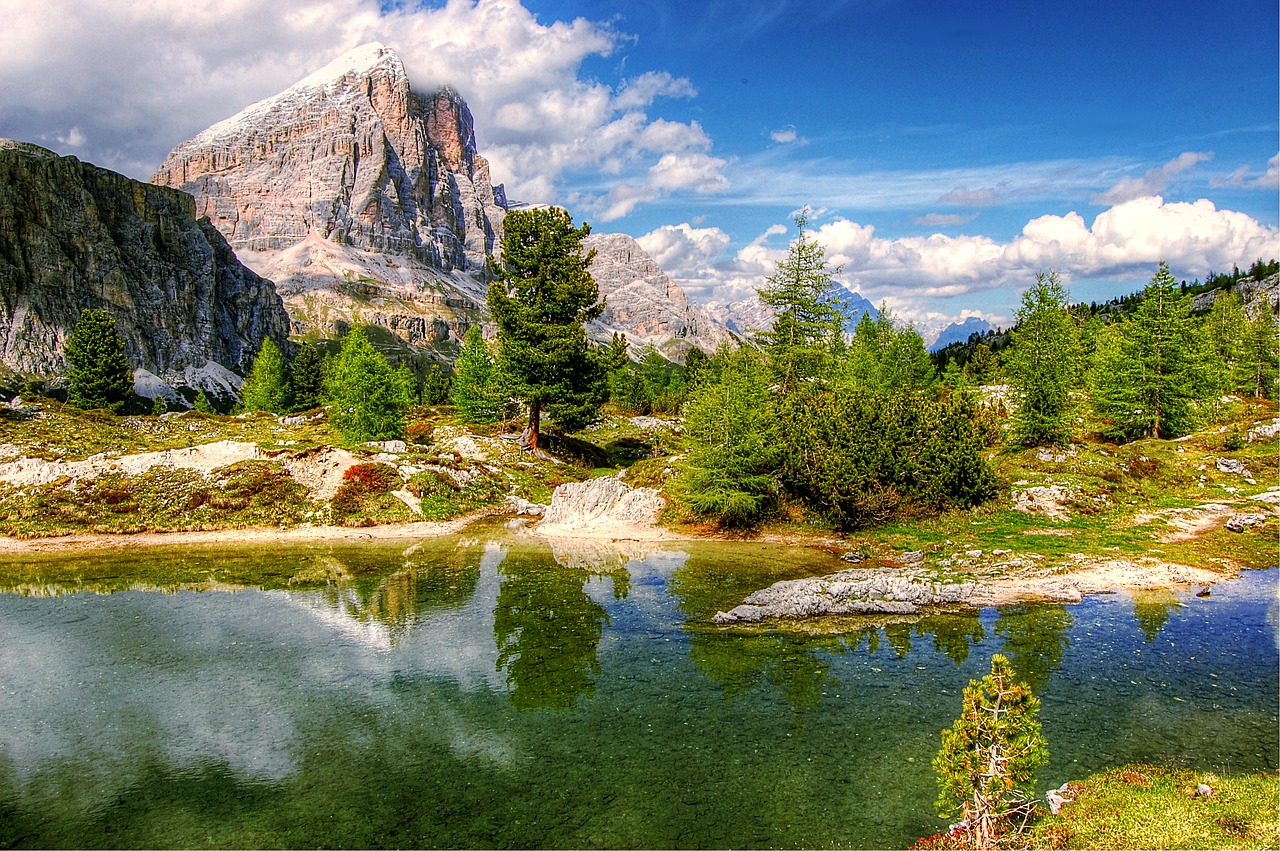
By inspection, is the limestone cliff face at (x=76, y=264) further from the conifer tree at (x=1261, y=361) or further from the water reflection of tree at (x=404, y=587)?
the conifer tree at (x=1261, y=361)

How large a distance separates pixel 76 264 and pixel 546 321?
178945mm

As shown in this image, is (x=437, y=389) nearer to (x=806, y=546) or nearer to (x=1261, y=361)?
(x=806, y=546)

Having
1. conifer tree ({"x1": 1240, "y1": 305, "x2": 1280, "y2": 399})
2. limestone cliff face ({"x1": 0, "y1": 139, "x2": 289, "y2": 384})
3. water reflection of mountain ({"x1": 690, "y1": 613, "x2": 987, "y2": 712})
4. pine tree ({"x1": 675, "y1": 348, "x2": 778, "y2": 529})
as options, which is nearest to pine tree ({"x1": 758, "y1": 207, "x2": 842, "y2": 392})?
pine tree ({"x1": 675, "y1": 348, "x2": 778, "y2": 529})

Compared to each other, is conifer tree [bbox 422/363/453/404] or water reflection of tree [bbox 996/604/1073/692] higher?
conifer tree [bbox 422/363/453/404]

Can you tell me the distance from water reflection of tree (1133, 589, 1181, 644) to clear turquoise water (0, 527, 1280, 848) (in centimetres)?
14

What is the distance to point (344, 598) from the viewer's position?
29.6 m

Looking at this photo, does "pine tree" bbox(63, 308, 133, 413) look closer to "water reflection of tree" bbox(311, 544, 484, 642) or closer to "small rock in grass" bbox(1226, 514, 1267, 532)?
"water reflection of tree" bbox(311, 544, 484, 642)

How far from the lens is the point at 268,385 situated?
100 meters

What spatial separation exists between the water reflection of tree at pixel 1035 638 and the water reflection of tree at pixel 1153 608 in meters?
2.31

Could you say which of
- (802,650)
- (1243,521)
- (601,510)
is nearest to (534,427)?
(601,510)

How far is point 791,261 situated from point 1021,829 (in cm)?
4488

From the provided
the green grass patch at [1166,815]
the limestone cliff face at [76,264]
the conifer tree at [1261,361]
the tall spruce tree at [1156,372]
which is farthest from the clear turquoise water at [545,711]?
the limestone cliff face at [76,264]

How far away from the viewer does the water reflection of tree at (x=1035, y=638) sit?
20.6m

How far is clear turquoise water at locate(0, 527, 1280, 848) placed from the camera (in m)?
14.2
